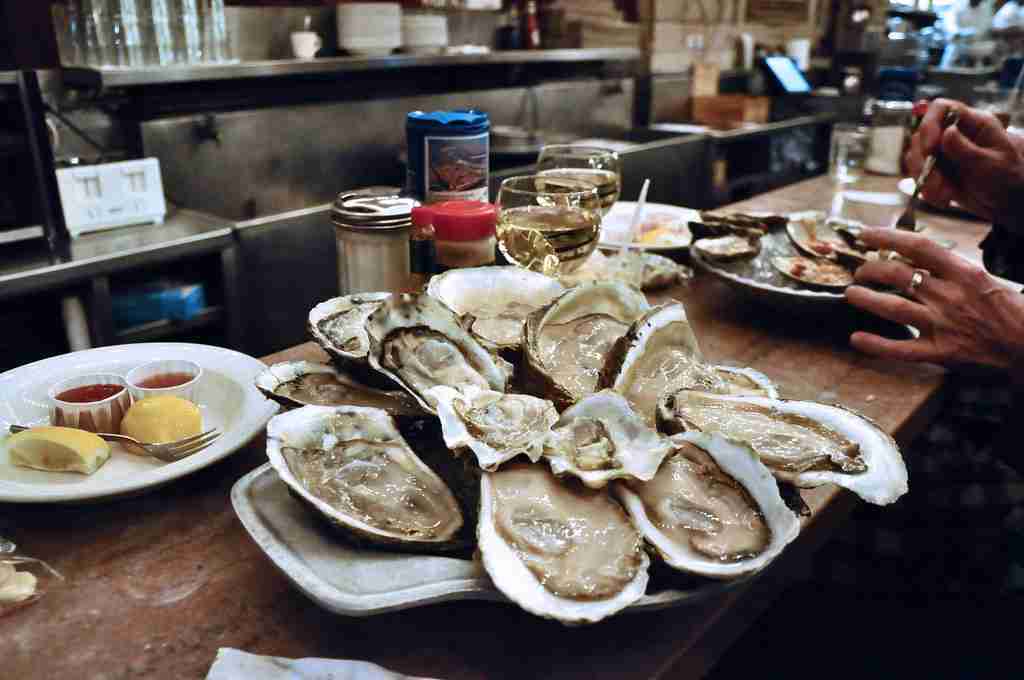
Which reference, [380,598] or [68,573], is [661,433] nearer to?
[380,598]

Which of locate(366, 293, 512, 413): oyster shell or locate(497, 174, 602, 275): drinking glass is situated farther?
locate(497, 174, 602, 275): drinking glass

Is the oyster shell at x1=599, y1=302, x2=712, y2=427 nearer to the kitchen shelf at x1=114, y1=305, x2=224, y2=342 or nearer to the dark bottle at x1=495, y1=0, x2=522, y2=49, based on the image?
the kitchen shelf at x1=114, y1=305, x2=224, y2=342

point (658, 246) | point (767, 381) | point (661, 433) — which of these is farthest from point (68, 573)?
Answer: point (658, 246)

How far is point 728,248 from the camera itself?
1.29 m

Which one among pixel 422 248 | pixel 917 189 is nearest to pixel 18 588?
pixel 422 248

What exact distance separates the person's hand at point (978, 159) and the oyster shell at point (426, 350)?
1.36m

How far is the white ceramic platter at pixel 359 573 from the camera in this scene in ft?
A: 1.80

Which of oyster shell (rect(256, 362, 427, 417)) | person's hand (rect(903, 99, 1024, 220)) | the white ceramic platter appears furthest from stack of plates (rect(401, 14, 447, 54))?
the white ceramic platter

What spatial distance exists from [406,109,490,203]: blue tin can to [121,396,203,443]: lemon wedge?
0.51m

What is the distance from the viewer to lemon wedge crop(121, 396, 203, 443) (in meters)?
0.83

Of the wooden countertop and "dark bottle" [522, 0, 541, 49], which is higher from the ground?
"dark bottle" [522, 0, 541, 49]

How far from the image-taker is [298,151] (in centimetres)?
302

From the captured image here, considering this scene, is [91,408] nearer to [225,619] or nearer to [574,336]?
[225,619]

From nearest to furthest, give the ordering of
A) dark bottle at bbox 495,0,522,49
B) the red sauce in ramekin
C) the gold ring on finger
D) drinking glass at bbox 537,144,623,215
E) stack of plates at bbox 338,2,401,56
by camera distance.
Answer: the red sauce in ramekin, the gold ring on finger, drinking glass at bbox 537,144,623,215, stack of plates at bbox 338,2,401,56, dark bottle at bbox 495,0,522,49
